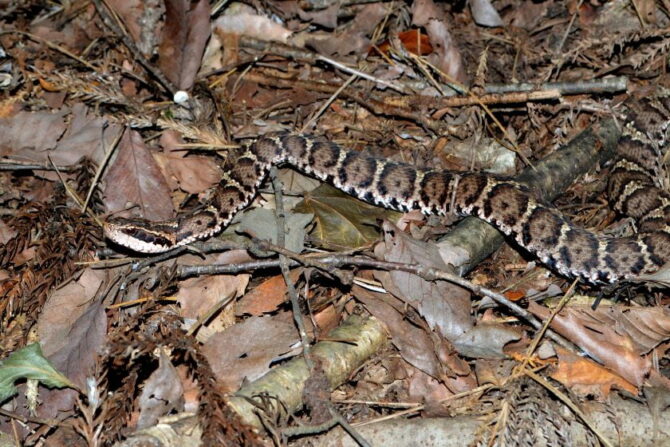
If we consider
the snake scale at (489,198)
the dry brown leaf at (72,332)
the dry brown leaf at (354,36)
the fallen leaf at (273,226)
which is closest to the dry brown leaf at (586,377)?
the snake scale at (489,198)

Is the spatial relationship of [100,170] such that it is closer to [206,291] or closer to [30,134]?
[30,134]

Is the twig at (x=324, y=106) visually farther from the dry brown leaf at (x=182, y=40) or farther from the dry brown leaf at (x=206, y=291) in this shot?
the dry brown leaf at (x=206, y=291)

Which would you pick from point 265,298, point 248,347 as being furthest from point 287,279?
point 248,347

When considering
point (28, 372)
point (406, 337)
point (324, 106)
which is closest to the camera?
point (28, 372)

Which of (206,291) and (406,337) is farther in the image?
(206,291)

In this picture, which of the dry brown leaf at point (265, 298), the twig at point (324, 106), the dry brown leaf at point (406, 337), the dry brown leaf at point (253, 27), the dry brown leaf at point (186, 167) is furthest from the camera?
the dry brown leaf at point (253, 27)

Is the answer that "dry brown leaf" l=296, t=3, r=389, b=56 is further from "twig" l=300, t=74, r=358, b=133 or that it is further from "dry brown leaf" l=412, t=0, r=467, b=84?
"twig" l=300, t=74, r=358, b=133

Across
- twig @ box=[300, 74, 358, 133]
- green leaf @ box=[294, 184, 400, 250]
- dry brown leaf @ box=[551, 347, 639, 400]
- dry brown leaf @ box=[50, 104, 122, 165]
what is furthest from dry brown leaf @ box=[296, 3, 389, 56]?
dry brown leaf @ box=[551, 347, 639, 400]

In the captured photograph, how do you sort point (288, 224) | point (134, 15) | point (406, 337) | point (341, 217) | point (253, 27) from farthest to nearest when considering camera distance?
point (253, 27), point (134, 15), point (341, 217), point (288, 224), point (406, 337)
